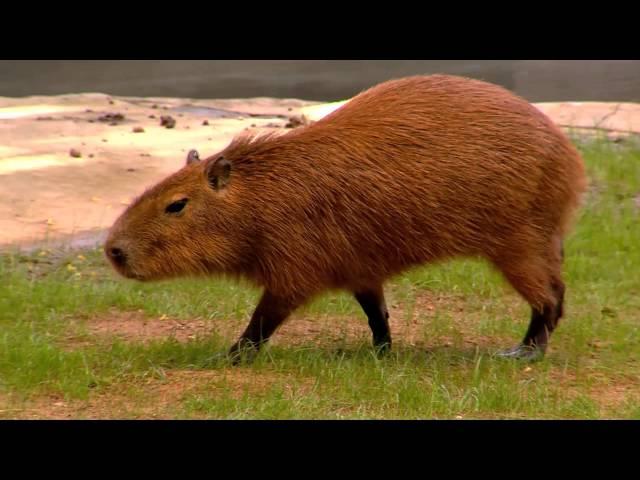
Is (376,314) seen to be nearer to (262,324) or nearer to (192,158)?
(262,324)

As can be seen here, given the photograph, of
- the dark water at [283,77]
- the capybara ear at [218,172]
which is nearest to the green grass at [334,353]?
the capybara ear at [218,172]

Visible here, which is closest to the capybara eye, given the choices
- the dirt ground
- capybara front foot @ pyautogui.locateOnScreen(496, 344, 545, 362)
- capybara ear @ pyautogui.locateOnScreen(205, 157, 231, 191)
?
capybara ear @ pyautogui.locateOnScreen(205, 157, 231, 191)

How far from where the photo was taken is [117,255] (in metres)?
5.27

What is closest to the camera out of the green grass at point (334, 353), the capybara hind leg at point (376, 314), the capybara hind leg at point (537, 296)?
the green grass at point (334, 353)

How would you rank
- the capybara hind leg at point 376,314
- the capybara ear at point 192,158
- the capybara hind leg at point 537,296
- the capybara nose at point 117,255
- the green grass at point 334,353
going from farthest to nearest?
the capybara hind leg at point 376,314 → the capybara ear at point 192,158 → the capybara hind leg at point 537,296 → the capybara nose at point 117,255 → the green grass at point 334,353

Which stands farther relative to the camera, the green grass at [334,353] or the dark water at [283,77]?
the dark water at [283,77]

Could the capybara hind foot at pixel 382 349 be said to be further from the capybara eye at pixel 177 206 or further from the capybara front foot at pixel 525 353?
the capybara eye at pixel 177 206

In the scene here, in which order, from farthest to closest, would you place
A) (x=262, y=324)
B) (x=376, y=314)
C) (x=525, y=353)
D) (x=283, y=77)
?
(x=283, y=77) → (x=376, y=314) → (x=525, y=353) → (x=262, y=324)

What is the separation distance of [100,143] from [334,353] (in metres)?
4.72

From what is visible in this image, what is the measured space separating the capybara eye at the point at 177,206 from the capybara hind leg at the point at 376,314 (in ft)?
3.41

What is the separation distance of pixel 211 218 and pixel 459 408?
5.13 feet

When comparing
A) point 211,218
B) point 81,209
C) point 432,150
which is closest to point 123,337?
point 211,218

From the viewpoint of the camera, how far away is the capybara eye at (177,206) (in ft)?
17.5

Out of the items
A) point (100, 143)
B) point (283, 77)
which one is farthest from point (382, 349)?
point (283, 77)
